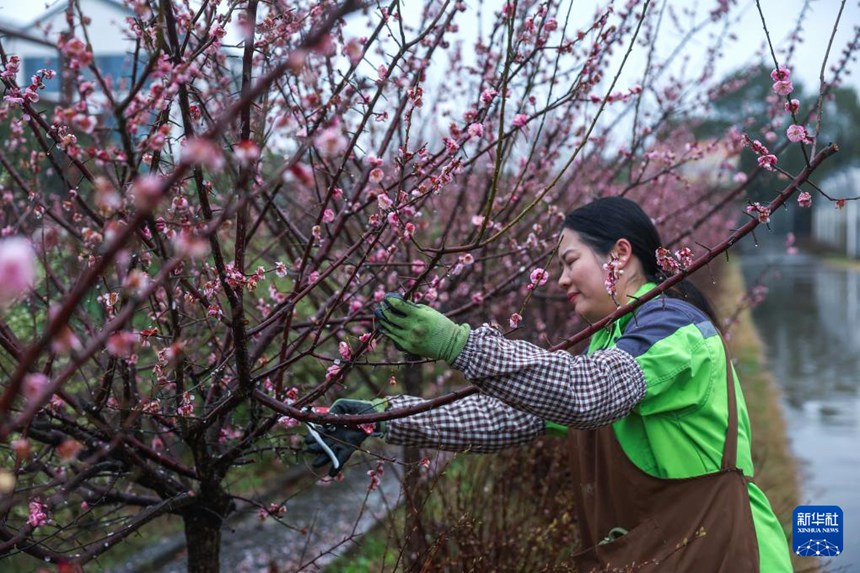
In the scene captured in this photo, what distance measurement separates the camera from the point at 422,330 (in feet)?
6.30

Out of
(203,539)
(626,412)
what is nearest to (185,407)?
(203,539)

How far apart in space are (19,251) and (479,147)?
2864 millimetres

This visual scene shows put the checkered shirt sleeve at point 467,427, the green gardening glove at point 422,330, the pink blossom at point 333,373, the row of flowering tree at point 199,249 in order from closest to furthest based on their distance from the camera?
the row of flowering tree at point 199,249 < the green gardening glove at point 422,330 < the pink blossom at point 333,373 < the checkered shirt sleeve at point 467,427

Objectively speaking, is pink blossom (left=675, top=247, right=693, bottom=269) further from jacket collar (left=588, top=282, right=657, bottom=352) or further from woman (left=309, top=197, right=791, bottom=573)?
jacket collar (left=588, top=282, right=657, bottom=352)

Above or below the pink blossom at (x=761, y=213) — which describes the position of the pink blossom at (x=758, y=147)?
above

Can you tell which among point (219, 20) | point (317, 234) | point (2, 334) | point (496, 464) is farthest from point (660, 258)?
point (496, 464)

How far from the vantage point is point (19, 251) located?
2.43 ft

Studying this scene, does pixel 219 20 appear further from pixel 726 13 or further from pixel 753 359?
pixel 753 359

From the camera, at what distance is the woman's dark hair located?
255 cm

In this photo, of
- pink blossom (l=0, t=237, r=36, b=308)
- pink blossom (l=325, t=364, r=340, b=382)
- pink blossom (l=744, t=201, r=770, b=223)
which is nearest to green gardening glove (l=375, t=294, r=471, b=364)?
pink blossom (l=325, t=364, r=340, b=382)

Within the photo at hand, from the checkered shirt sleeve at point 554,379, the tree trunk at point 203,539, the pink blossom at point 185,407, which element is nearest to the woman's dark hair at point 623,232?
the checkered shirt sleeve at point 554,379

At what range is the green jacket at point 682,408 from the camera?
2213 mm

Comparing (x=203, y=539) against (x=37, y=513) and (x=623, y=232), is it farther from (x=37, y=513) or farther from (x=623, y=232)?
(x=623, y=232)

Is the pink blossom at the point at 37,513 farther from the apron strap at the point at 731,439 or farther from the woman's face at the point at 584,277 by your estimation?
the apron strap at the point at 731,439
